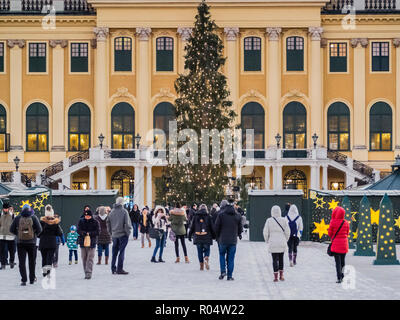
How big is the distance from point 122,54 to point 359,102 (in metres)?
16.3

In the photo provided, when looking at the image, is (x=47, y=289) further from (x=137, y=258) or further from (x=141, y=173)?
(x=141, y=173)

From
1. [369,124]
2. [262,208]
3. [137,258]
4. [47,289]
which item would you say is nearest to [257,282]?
[47,289]

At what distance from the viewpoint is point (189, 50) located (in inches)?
1784

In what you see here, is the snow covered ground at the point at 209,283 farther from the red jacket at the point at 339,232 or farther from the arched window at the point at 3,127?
Result: the arched window at the point at 3,127

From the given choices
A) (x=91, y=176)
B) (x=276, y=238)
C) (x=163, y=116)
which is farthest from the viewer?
(x=163, y=116)

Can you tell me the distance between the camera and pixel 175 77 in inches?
2448

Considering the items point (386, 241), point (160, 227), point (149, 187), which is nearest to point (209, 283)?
point (386, 241)

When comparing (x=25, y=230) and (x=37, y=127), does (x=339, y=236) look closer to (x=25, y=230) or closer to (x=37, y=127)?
(x=25, y=230)

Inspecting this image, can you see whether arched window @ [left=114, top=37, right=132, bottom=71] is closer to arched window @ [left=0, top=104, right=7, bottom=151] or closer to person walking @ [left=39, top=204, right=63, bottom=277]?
arched window @ [left=0, top=104, right=7, bottom=151]

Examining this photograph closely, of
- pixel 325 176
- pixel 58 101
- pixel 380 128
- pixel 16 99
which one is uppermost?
pixel 16 99

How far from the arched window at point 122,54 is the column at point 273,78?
30.6 ft

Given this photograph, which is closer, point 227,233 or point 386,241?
point 227,233

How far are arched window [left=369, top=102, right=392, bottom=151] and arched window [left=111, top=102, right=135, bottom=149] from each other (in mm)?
16065
